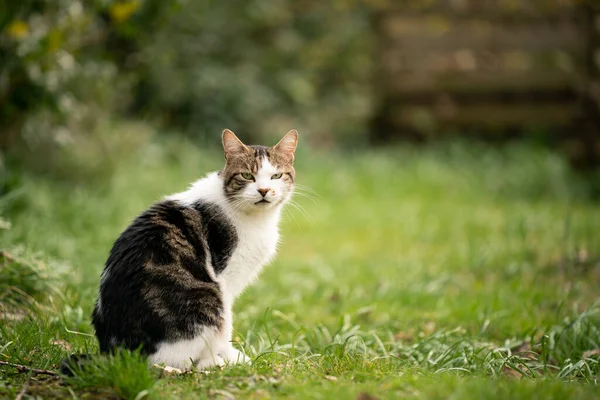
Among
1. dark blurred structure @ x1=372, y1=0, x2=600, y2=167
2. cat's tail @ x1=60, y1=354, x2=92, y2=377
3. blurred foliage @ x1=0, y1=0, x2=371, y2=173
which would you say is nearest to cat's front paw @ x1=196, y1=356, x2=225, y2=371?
cat's tail @ x1=60, y1=354, x2=92, y2=377

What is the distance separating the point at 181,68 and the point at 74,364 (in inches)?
317

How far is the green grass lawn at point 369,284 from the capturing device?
2736mm

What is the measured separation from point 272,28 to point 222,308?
29.3 ft

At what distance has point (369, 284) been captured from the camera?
5125mm

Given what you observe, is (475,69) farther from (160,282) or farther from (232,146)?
(160,282)

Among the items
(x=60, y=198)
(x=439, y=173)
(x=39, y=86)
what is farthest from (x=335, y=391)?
(x=439, y=173)

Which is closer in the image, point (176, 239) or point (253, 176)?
point (176, 239)

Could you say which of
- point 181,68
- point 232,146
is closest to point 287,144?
point 232,146

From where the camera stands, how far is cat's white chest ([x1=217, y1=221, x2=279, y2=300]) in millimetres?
3150

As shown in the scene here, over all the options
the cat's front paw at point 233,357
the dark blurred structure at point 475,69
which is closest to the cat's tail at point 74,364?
the cat's front paw at point 233,357

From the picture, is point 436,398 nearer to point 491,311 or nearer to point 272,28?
point 491,311

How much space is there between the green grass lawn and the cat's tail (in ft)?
0.12

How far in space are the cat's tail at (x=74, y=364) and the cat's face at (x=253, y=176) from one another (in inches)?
39.4

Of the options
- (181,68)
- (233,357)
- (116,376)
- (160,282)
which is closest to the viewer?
(116,376)
